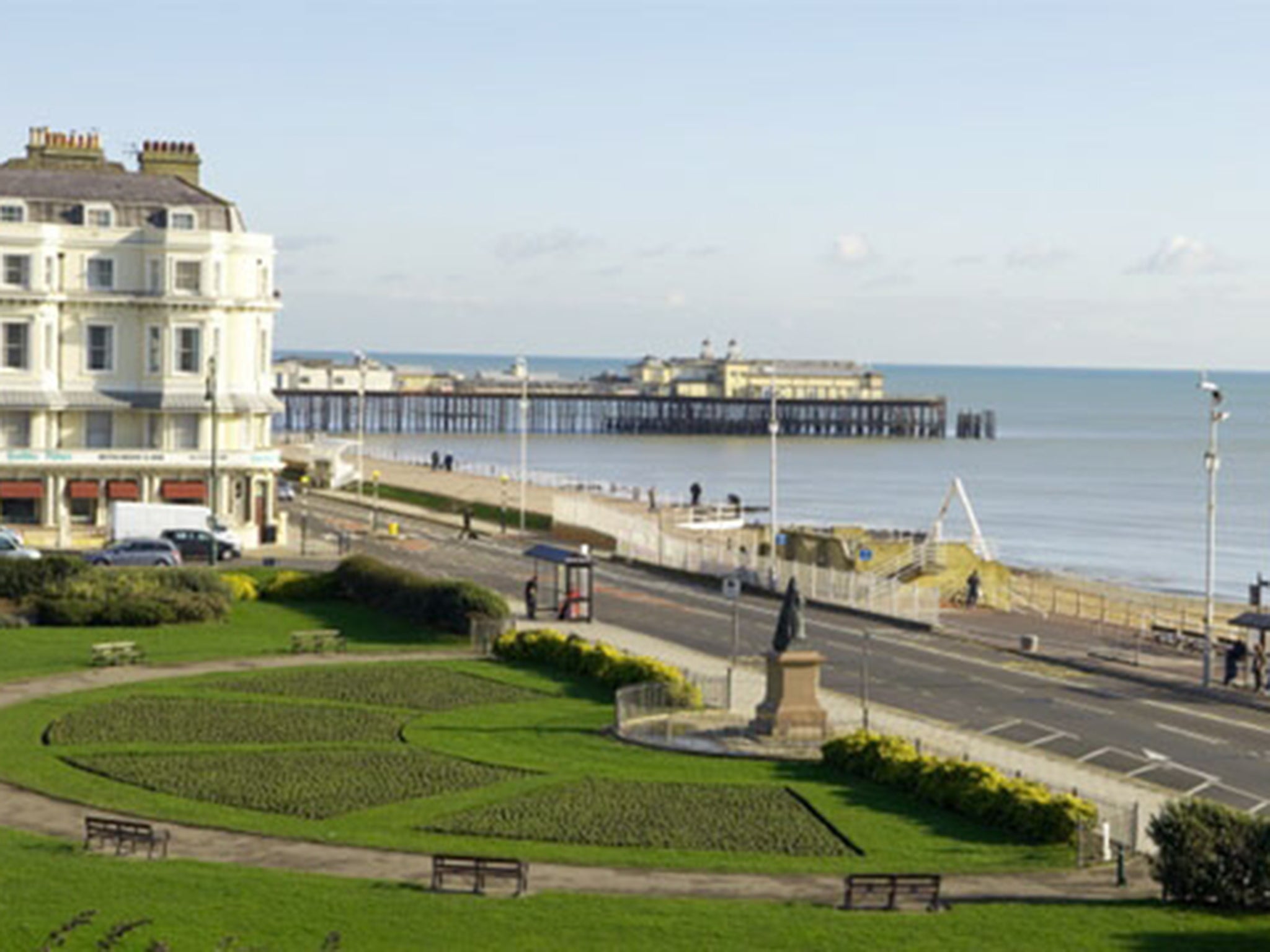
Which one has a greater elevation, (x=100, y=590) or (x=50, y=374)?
(x=50, y=374)

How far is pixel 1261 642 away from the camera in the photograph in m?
51.8

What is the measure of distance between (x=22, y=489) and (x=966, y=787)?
51.7 meters

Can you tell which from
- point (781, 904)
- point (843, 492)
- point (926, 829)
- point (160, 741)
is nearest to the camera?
point (781, 904)

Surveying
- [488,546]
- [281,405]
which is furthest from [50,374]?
[488,546]

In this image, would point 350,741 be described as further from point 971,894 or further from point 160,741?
point 971,894

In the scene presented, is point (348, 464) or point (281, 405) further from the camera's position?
point (348, 464)

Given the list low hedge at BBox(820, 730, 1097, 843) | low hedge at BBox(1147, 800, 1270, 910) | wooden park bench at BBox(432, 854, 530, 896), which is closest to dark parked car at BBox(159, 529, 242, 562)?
low hedge at BBox(820, 730, 1097, 843)

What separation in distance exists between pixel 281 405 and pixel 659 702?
42654mm

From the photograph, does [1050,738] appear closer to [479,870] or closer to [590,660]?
[590,660]

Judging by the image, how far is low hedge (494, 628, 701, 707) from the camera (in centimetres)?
4556

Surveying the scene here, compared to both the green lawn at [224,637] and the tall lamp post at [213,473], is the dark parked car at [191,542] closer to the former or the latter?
the tall lamp post at [213,473]

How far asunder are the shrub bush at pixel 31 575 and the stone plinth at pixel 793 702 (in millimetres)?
25416

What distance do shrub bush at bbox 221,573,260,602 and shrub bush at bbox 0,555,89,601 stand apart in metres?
5.18

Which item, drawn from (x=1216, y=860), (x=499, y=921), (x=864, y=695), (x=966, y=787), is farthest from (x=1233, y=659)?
(x=499, y=921)
